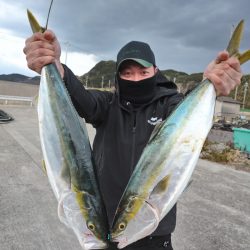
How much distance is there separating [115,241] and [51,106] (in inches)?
33.8

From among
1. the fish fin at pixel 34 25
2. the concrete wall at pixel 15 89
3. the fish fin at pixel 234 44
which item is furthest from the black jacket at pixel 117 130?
the concrete wall at pixel 15 89

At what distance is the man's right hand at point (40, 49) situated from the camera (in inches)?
86.4

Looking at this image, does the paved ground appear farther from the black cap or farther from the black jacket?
the black cap

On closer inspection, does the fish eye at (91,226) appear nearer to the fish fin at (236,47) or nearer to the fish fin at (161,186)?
the fish fin at (161,186)

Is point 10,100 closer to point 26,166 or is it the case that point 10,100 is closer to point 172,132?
point 26,166

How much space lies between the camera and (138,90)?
8.36 ft

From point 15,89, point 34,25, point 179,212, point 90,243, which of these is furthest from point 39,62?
point 15,89

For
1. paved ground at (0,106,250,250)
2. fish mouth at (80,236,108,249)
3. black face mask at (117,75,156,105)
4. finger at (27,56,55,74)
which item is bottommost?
paved ground at (0,106,250,250)

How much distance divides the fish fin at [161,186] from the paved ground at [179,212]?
9.67 feet

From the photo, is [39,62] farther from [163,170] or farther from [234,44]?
[234,44]

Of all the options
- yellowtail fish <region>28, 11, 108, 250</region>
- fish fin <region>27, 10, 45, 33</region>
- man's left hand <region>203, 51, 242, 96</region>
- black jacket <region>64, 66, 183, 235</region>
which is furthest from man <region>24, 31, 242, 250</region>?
man's left hand <region>203, 51, 242, 96</region>

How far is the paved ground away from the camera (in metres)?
4.75

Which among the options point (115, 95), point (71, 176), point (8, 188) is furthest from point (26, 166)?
point (71, 176)

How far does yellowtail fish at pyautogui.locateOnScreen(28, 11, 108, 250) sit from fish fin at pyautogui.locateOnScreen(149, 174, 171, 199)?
12.3 inches
